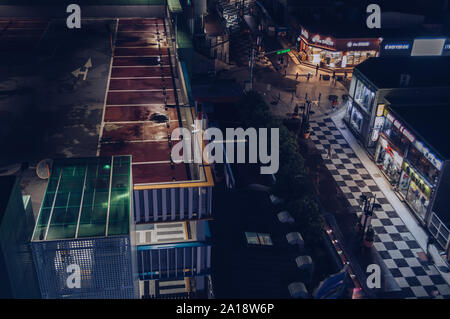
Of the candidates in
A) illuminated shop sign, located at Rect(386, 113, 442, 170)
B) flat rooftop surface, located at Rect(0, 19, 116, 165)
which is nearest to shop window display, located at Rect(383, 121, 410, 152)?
illuminated shop sign, located at Rect(386, 113, 442, 170)

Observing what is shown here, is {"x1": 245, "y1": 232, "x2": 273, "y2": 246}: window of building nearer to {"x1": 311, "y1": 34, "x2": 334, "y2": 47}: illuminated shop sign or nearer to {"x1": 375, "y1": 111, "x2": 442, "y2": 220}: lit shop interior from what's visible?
{"x1": 375, "y1": 111, "x2": 442, "y2": 220}: lit shop interior

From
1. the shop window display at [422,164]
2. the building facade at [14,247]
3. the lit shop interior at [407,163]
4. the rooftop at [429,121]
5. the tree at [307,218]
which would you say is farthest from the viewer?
the lit shop interior at [407,163]

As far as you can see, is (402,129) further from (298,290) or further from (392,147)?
(298,290)

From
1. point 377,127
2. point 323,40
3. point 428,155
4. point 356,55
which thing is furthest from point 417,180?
point 356,55

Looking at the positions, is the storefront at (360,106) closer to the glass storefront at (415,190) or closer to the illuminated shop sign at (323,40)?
the glass storefront at (415,190)

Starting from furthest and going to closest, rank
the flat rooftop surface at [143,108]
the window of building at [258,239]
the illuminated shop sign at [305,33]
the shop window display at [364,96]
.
→ 1. the illuminated shop sign at [305,33]
2. the shop window display at [364,96]
3. the window of building at [258,239]
4. the flat rooftop surface at [143,108]

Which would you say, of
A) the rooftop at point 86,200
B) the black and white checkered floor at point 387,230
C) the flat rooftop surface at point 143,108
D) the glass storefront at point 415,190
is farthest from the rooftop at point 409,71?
the rooftop at point 86,200

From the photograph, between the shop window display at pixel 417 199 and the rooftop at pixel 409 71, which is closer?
the shop window display at pixel 417 199
